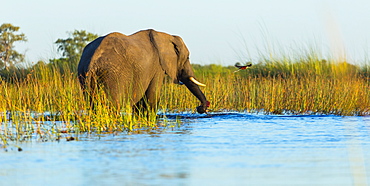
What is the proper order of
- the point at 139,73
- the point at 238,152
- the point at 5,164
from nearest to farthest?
the point at 5,164
the point at 238,152
the point at 139,73

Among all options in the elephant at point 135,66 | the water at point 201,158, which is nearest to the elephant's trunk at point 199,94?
the elephant at point 135,66

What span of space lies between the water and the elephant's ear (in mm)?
2364

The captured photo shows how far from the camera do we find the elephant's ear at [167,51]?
1187 centimetres

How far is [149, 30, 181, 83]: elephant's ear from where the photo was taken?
11.9 meters

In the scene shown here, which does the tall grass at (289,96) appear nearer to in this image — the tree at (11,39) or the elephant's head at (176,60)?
the elephant's head at (176,60)

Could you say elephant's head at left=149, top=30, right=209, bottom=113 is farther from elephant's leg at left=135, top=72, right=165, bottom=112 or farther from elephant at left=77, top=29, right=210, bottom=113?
elephant's leg at left=135, top=72, right=165, bottom=112

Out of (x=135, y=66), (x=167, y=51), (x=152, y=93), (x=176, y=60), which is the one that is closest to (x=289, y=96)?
(x=176, y=60)

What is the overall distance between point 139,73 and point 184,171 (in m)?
5.68

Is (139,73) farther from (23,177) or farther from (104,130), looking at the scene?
(23,177)

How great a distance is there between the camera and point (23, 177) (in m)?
5.35

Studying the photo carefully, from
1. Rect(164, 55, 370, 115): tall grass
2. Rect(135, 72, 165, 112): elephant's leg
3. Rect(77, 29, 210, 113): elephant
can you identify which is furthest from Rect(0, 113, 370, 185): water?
Rect(164, 55, 370, 115): tall grass

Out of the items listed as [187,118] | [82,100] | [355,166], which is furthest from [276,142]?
[187,118]

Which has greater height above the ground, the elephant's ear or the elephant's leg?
the elephant's ear

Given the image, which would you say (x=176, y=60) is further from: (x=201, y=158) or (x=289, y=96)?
(x=201, y=158)
